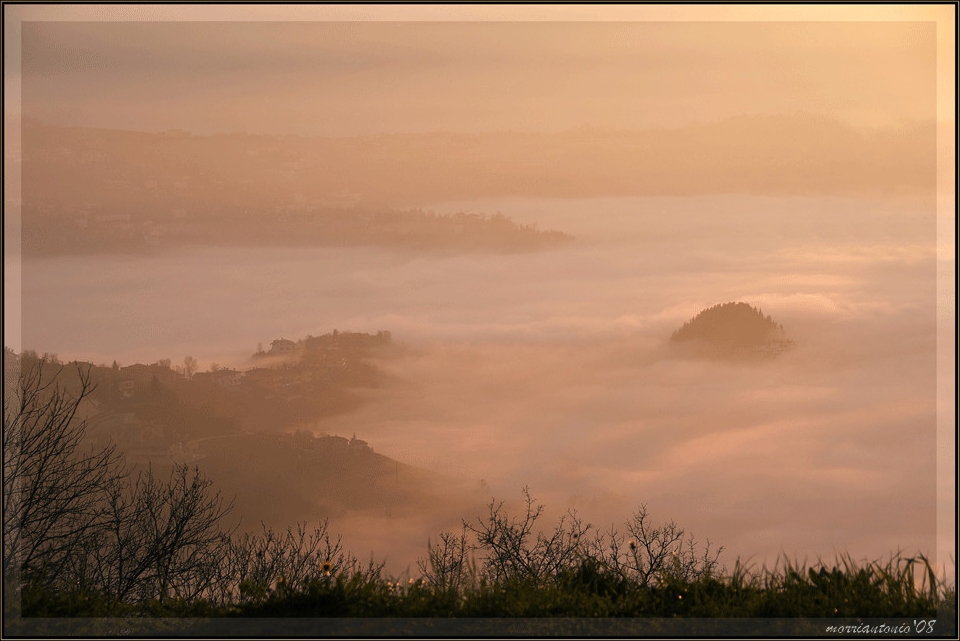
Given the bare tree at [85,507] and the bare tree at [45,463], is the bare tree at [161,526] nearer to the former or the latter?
the bare tree at [85,507]

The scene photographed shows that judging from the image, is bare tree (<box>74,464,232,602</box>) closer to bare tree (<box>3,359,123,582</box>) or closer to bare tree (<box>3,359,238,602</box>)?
bare tree (<box>3,359,238,602</box>)

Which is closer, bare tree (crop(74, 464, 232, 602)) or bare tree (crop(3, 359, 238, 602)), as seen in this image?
bare tree (crop(3, 359, 238, 602))

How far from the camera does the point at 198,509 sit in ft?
58.1

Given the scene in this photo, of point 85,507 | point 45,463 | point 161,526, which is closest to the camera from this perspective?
point 45,463

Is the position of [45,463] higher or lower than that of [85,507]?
higher

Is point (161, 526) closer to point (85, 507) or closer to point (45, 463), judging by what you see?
point (85, 507)

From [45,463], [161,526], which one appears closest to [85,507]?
[45,463]

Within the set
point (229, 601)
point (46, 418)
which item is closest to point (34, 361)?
point (46, 418)

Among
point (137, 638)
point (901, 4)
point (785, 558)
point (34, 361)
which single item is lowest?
point (137, 638)

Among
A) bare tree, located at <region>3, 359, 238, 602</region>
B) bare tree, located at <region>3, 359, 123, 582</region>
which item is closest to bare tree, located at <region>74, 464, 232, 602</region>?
bare tree, located at <region>3, 359, 238, 602</region>

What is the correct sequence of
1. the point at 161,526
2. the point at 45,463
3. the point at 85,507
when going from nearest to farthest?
the point at 45,463, the point at 85,507, the point at 161,526

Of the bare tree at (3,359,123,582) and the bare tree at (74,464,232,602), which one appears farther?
the bare tree at (74,464,232,602)

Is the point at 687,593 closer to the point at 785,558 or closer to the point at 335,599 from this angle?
the point at 785,558

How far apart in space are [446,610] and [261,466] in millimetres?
19538
